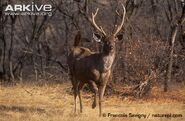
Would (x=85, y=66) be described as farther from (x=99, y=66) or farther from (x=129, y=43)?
(x=129, y=43)

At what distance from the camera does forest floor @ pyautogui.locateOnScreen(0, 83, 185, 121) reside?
12.4 metres

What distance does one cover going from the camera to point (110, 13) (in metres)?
21.0

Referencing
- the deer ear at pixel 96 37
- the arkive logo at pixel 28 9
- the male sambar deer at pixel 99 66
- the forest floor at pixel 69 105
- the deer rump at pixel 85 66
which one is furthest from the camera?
the arkive logo at pixel 28 9

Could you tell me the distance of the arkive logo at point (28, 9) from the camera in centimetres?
2209

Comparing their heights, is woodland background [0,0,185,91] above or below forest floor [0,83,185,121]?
above

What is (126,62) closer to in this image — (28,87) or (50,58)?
(28,87)

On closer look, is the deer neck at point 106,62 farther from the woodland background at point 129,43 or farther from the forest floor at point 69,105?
the woodland background at point 129,43

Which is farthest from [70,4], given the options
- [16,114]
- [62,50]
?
[16,114]

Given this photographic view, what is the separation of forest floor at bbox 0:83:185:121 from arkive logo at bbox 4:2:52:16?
3527 millimetres

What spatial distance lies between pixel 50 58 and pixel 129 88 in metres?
9.21

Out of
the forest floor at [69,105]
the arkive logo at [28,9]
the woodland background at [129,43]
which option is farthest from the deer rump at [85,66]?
the arkive logo at [28,9]

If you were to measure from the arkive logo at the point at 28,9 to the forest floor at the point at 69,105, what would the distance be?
11.6 feet

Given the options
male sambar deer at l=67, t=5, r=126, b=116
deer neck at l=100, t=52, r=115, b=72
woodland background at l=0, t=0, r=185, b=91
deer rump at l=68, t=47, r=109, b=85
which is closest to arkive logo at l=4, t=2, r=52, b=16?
woodland background at l=0, t=0, r=185, b=91

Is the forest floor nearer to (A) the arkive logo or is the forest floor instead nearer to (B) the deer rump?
(B) the deer rump
